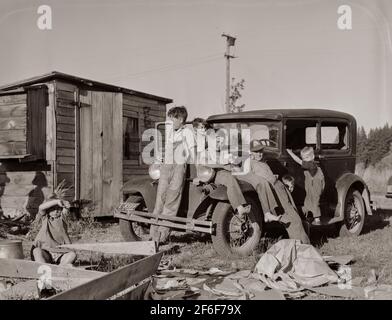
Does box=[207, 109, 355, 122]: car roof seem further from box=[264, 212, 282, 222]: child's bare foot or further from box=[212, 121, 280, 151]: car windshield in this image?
box=[264, 212, 282, 222]: child's bare foot

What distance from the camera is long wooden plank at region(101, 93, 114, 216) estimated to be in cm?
878

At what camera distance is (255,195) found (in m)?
5.38

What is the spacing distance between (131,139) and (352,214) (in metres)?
5.00

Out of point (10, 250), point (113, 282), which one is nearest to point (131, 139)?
point (10, 250)

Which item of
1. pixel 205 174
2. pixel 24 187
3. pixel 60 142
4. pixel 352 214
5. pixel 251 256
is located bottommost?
pixel 251 256

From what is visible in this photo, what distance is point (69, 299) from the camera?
8.37 feet

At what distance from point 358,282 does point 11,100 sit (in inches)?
251

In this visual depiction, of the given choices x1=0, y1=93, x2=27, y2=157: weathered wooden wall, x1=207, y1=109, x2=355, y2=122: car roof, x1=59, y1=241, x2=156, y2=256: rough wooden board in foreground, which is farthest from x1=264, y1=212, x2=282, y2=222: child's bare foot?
x1=0, y1=93, x2=27, y2=157: weathered wooden wall

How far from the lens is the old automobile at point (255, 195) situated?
16.9ft

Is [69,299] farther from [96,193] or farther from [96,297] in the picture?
[96,193]

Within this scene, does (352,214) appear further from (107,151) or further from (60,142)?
(60,142)

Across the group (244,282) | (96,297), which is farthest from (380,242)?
(96,297)
